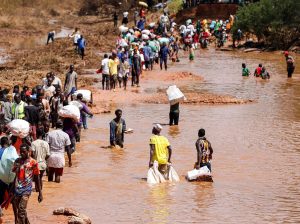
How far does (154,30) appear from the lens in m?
48.7

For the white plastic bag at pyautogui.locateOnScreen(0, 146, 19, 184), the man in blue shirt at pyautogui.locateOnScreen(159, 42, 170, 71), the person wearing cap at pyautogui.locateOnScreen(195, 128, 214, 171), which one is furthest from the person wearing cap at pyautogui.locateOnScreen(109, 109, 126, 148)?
the man in blue shirt at pyautogui.locateOnScreen(159, 42, 170, 71)

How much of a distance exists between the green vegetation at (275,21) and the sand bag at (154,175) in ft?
103

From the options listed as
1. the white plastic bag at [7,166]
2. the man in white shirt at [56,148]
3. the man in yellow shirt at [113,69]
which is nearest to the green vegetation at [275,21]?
the man in yellow shirt at [113,69]

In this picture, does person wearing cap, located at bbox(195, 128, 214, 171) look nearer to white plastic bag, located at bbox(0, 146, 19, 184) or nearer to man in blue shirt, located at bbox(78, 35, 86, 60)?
white plastic bag, located at bbox(0, 146, 19, 184)

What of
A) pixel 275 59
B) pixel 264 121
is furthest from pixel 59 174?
pixel 275 59

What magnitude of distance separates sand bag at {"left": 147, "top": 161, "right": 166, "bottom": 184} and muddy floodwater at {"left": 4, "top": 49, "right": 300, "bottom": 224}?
173 mm

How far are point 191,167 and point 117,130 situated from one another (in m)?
2.22

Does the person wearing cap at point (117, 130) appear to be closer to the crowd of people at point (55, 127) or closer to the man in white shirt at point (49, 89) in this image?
the crowd of people at point (55, 127)

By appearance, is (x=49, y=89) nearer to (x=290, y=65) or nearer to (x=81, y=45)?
(x=290, y=65)

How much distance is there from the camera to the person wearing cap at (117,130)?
18078 mm

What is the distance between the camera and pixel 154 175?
15.1m

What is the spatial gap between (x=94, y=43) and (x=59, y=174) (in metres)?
30.3

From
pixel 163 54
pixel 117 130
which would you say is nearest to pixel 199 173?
pixel 117 130

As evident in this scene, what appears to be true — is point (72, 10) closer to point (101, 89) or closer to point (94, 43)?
point (94, 43)
